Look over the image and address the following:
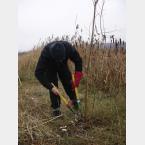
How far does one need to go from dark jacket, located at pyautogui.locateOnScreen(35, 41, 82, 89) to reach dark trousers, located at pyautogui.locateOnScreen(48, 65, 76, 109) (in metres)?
0.02

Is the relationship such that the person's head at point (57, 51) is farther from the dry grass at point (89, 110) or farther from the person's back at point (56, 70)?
the dry grass at point (89, 110)

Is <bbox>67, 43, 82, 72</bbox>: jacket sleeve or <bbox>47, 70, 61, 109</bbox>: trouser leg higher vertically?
<bbox>67, 43, 82, 72</bbox>: jacket sleeve

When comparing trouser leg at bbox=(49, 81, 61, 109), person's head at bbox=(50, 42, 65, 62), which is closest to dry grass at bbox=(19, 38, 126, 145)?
trouser leg at bbox=(49, 81, 61, 109)

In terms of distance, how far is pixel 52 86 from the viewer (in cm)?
350

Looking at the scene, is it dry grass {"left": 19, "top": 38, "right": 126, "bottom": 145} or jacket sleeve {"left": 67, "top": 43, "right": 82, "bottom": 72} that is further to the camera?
jacket sleeve {"left": 67, "top": 43, "right": 82, "bottom": 72}

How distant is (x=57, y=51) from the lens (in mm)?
3436

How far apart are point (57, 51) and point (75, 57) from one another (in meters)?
0.14

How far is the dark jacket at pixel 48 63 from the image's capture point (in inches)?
137

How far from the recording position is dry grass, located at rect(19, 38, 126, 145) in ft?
Answer: 11.1

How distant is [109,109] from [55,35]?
23.6 inches

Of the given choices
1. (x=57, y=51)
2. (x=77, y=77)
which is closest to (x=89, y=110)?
(x=77, y=77)

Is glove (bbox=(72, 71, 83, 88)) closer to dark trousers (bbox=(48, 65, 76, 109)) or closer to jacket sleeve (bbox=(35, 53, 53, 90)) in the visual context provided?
dark trousers (bbox=(48, 65, 76, 109))
